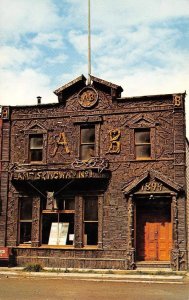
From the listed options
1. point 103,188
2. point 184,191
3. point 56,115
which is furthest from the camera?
point 56,115

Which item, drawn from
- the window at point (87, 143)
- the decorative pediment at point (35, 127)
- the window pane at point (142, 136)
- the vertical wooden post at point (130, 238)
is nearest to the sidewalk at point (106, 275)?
the vertical wooden post at point (130, 238)

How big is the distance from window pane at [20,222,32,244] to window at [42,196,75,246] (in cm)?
75

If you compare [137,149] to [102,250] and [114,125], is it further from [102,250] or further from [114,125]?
[102,250]

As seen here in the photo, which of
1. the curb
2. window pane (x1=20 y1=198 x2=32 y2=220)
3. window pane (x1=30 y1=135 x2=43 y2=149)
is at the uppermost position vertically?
window pane (x1=30 y1=135 x2=43 y2=149)

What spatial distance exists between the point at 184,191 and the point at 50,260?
286 inches

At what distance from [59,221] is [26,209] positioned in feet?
6.23

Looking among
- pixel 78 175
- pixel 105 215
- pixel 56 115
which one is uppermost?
pixel 56 115

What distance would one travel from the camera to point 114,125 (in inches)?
878

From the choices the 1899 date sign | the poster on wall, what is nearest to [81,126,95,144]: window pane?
the 1899 date sign

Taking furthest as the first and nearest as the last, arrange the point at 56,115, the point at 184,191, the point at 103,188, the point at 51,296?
1. the point at 56,115
2. the point at 103,188
3. the point at 184,191
4. the point at 51,296

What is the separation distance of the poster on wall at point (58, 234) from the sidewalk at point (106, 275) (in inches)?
62.1

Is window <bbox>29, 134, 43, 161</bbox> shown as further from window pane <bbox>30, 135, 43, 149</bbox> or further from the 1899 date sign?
the 1899 date sign

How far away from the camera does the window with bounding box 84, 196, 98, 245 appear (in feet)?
71.7

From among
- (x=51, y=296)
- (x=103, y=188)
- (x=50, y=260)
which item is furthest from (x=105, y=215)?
(x=51, y=296)
